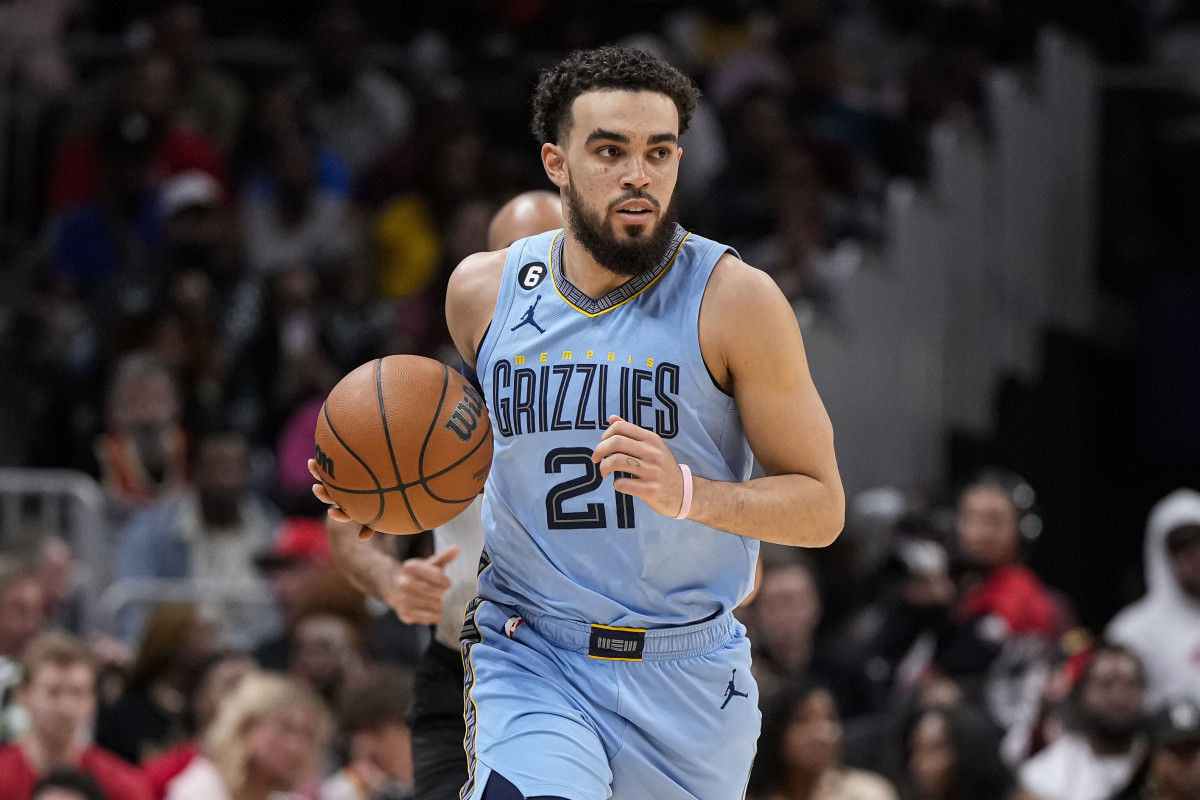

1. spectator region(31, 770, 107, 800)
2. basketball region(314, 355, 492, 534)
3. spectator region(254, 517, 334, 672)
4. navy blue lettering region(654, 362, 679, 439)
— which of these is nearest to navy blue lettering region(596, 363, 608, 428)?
navy blue lettering region(654, 362, 679, 439)

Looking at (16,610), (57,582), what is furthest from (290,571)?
(16,610)

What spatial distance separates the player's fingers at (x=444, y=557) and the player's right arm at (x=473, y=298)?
52 cm

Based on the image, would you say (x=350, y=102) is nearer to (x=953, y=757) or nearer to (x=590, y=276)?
(x=953, y=757)

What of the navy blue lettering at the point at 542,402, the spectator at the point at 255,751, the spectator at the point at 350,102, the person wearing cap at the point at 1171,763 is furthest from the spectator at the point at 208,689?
the spectator at the point at 350,102

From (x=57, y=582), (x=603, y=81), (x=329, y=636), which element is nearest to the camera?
(x=603, y=81)

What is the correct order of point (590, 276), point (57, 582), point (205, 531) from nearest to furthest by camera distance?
point (590, 276), point (57, 582), point (205, 531)

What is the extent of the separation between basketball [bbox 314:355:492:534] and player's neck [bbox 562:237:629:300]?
382 millimetres

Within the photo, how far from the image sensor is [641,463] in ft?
12.2

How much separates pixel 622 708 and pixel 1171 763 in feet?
14.1

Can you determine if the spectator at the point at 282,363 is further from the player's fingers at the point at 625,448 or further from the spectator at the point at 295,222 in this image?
the player's fingers at the point at 625,448

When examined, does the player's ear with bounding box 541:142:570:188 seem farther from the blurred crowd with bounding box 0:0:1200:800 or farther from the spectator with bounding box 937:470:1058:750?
the spectator with bounding box 937:470:1058:750

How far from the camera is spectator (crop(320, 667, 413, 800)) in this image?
718cm

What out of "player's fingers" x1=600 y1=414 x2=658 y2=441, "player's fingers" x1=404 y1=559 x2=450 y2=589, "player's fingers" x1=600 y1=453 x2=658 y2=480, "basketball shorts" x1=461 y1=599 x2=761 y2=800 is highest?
"player's fingers" x1=600 y1=414 x2=658 y2=441

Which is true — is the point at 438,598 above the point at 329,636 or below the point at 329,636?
above
